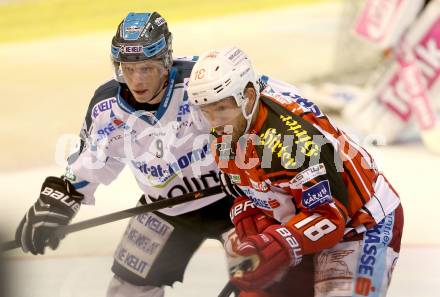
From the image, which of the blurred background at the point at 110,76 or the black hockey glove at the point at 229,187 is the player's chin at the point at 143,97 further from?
the blurred background at the point at 110,76

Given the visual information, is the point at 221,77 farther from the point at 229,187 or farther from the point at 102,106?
the point at 102,106

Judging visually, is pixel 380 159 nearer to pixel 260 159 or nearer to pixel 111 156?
pixel 111 156

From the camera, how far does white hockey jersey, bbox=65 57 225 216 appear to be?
139 inches

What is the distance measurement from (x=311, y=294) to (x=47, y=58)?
4256mm

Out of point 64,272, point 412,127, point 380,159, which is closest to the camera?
point 64,272

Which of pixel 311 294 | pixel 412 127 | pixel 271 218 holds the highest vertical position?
pixel 271 218

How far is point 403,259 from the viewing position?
14.5 ft

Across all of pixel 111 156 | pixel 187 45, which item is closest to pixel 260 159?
pixel 111 156

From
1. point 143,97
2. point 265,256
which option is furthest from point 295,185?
point 143,97

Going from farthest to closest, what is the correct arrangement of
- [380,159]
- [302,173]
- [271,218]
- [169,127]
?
[380,159] → [169,127] → [271,218] → [302,173]

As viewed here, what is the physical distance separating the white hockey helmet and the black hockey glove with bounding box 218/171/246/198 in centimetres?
45

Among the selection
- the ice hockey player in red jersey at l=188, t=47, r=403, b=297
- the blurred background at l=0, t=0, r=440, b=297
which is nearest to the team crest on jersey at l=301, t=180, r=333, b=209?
the ice hockey player in red jersey at l=188, t=47, r=403, b=297

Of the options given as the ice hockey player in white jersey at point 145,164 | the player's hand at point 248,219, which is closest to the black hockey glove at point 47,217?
the ice hockey player in white jersey at point 145,164

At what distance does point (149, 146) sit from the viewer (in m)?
3.61
